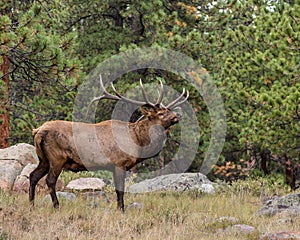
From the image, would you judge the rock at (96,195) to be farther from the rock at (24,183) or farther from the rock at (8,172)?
the rock at (8,172)

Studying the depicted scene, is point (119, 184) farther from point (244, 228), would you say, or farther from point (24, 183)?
point (244, 228)

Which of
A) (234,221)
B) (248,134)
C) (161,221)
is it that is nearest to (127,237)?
(161,221)

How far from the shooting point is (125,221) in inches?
266

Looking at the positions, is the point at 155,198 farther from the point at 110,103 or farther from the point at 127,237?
the point at 110,103

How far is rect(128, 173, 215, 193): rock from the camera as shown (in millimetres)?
11234

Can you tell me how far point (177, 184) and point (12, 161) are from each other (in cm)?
364

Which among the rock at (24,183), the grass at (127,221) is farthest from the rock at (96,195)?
the rock at (24,183)

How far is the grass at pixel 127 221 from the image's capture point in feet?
19.6

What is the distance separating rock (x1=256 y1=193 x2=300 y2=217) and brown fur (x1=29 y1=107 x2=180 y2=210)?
208 cm

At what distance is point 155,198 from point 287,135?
4.37 m

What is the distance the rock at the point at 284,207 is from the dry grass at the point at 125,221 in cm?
29

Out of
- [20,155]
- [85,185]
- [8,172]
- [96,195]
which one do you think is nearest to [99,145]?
[96,195]

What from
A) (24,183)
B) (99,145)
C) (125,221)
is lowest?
(125,221)

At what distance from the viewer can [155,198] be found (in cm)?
959
